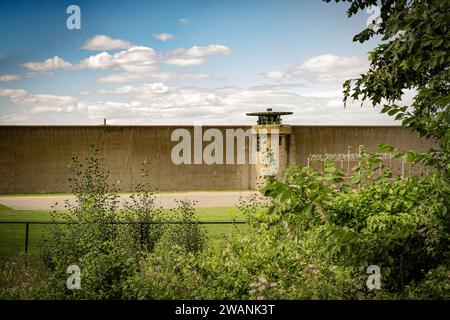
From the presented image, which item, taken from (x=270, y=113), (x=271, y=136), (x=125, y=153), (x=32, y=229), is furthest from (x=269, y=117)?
(x=32, y=229)

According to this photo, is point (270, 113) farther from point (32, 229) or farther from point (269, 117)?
point (32, 229)

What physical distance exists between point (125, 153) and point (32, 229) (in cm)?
1184

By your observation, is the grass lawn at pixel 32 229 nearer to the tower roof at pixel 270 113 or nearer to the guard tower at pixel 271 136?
the guard tower at pixel 271 136

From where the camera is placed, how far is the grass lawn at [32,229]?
10.9 m

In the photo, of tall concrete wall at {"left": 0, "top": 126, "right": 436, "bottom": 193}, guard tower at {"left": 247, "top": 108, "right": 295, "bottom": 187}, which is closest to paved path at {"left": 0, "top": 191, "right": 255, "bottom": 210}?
guard tower at {"left": 247, "top": 108, "right": 295, "bottom": 187}

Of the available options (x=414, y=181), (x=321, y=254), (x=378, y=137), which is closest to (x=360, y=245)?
(x=414, y=181)

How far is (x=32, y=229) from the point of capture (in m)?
13.6

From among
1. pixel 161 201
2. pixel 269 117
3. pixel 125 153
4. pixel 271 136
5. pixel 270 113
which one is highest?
pixel 270 113

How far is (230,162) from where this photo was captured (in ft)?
85.0

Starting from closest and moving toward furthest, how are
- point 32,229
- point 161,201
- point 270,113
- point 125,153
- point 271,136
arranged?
1. point 32,229
2. point 161,201
3. point 270,113
4. point 271,136
5. point 125,153

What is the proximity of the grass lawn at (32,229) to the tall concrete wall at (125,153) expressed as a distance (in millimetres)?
6327

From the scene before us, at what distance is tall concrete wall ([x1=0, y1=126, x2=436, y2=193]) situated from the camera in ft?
79.8

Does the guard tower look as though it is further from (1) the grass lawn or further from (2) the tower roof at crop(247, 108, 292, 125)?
(1) the grass lawn
